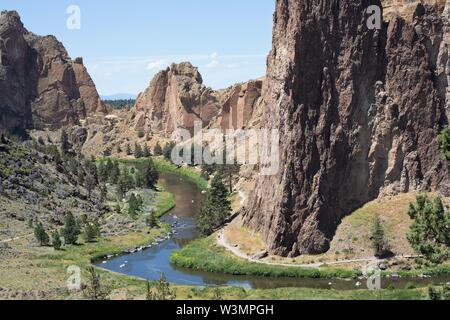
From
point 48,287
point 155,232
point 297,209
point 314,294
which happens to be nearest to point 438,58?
point 297,209

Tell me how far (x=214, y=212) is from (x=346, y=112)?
27896mm

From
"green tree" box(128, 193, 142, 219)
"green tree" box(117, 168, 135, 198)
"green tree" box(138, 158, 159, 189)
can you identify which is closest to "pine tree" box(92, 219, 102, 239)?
"green tree" box(128, 193, 142, 219)

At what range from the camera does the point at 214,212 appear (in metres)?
99.2

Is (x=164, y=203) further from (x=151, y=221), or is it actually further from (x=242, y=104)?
(x=242, y=104)

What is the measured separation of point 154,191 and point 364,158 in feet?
235

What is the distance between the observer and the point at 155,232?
346 ft

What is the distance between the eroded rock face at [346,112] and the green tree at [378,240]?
615 centimetres

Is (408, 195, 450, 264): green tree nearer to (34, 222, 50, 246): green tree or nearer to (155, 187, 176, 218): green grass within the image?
(34, 222, 50, 246): green tree

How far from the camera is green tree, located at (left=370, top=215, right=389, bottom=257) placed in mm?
77938

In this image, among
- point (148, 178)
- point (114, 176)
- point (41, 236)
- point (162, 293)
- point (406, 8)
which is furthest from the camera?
point (148, 178)

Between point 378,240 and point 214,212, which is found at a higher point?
point 214,212

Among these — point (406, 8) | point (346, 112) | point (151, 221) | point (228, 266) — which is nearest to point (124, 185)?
point (151, 221)

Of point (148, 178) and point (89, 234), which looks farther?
point (148, 178)

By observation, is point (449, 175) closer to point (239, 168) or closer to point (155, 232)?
point (155, 232)
